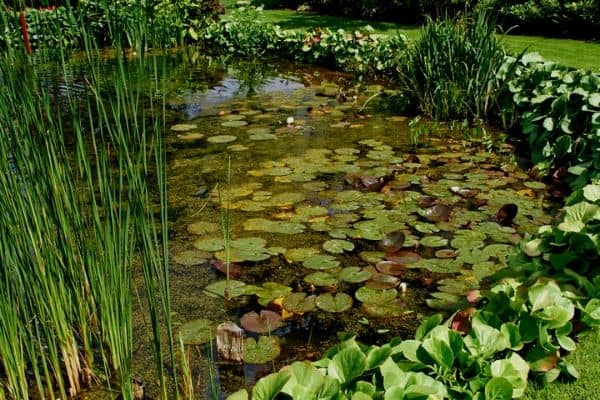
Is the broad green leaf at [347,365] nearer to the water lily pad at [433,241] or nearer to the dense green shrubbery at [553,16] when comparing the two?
the water lily pad at [433,241]

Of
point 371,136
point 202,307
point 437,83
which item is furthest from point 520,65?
point 202,307

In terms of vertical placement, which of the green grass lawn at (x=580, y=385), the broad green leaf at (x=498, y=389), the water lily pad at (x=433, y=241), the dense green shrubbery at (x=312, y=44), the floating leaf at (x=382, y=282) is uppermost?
the dense green shrubbery at (x=312, y=44)

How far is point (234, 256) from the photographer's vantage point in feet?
10.3

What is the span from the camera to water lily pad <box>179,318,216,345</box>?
2.46 metres

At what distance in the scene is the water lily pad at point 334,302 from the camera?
8.84 feet

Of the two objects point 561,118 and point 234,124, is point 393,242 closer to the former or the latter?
point 561,118

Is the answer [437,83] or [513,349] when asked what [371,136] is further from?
[513,349]

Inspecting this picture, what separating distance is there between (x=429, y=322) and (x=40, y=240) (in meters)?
1.23

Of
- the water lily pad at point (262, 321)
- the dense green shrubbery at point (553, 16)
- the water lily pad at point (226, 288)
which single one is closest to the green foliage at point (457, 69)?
the dense green shrubbery at point (553, 16)

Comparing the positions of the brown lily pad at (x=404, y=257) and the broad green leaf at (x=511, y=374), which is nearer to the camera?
the broad green leaf at (x=511, y=374)

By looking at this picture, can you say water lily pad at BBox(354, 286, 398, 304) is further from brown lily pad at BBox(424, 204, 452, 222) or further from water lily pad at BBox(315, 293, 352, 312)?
brown lily pad at BBox(424, 204, 452, 222)

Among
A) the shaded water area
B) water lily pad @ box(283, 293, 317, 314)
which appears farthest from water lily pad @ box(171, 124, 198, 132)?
water lily pad @ box(283, 293, 317, 314)

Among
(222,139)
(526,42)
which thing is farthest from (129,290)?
(526,42)

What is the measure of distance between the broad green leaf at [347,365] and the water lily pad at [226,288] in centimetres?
115
